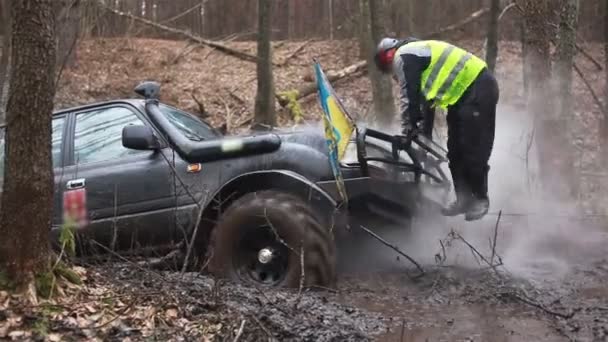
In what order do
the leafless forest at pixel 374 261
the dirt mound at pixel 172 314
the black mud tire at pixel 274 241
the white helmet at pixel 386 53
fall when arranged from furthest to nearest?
the white helmet at pixel 386 53, the black mud tire at pixel 274 241, the leafless forest at pixel 374 261, the dirt mound at pixel 172 314

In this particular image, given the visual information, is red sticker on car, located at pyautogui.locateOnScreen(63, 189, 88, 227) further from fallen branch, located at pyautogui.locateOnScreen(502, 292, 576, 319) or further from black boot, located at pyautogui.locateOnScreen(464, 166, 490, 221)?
fallen branch, located at pyautogui.locateOnScreen(502, 292, 576, 319)

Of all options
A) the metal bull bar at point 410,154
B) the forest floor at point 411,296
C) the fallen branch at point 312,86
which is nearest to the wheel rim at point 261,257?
the forest floor at point 411,296

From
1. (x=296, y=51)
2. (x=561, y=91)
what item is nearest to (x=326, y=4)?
(x=296, y=51)

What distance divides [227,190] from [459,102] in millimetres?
2200

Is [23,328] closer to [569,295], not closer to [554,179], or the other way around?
[569,295]

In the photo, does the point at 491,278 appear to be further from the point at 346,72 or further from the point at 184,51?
the point at 184,51

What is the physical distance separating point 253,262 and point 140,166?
50.3 inches

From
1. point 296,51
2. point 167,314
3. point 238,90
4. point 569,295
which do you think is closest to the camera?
point 167,314

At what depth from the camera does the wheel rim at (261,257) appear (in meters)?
5.53

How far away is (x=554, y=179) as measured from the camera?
9.37 meters

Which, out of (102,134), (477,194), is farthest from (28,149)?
(477,194)

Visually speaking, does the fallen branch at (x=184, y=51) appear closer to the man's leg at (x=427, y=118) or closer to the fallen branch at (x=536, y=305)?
the man's leg at (x=427, y=118)

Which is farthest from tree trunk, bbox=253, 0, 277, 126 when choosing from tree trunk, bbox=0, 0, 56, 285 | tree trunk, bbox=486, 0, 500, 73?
tree trunk, bbox=0, 0, 56, 285

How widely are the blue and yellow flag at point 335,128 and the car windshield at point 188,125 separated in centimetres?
127
